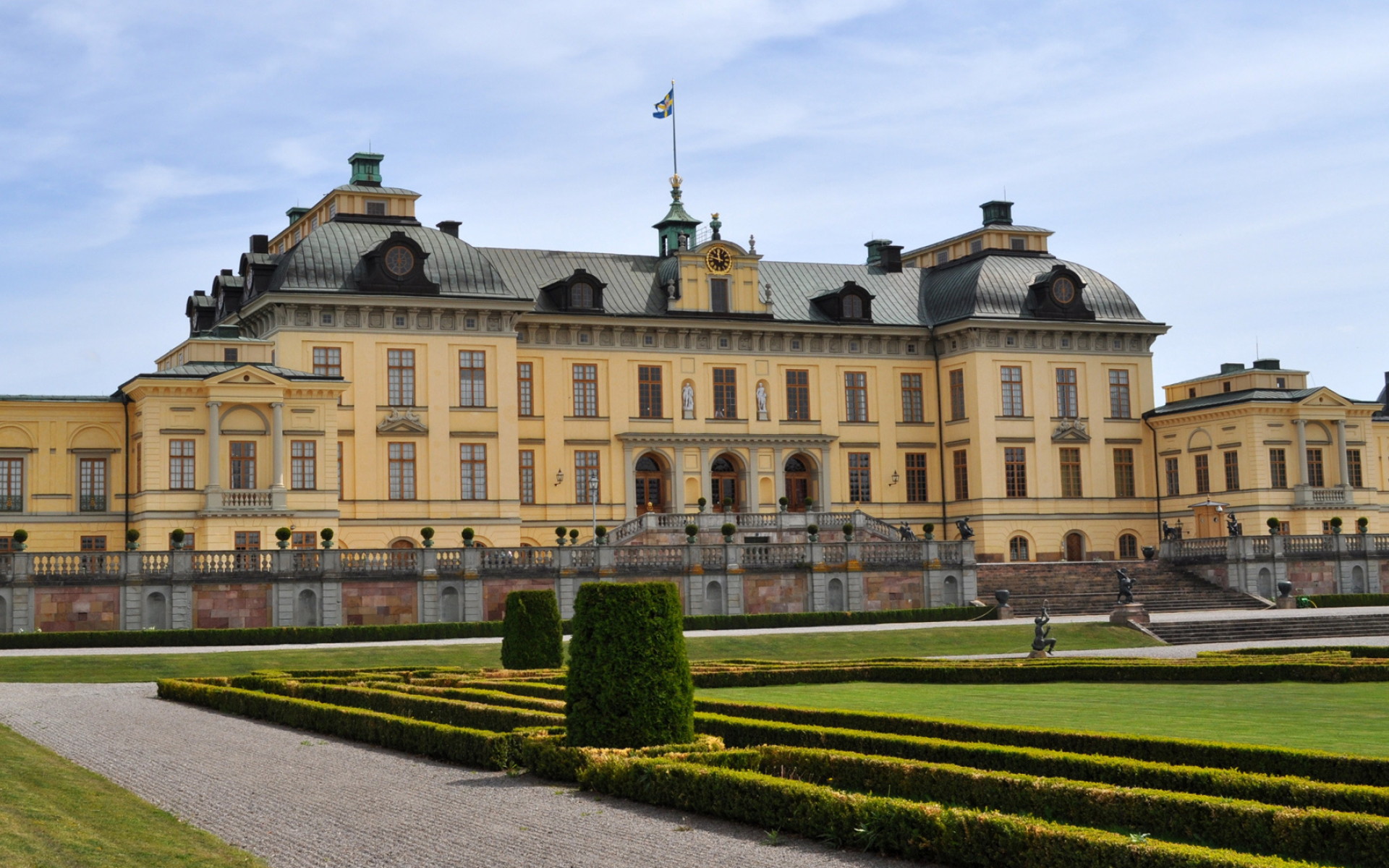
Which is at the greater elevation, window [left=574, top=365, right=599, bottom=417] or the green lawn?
window [left=574, top=365, right=599, bottom=417]

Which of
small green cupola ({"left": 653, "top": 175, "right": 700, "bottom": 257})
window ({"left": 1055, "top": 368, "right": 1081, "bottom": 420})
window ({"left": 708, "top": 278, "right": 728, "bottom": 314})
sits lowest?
window ({"left": 1055, "top": 368, "right": 1081, "bottom": 420})

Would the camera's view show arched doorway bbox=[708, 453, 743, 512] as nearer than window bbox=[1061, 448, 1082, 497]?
Yes

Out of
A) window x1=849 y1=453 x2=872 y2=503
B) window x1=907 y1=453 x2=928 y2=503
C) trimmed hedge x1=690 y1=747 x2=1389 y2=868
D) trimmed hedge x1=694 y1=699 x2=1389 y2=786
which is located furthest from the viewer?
window x1=907 y1=453 x2=928 y2=503

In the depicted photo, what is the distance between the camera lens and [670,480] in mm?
61000

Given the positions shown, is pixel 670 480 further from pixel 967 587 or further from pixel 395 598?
pixel 395 598

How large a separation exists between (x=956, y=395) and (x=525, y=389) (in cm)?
1808

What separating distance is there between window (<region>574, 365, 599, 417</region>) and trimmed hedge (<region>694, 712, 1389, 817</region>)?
1659 inches

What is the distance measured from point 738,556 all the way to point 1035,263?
25.3m

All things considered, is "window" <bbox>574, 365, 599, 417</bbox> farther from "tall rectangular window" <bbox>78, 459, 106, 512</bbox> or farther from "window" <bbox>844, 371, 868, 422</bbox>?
"tall rectangular window" <bbox>78, 459, 106, 512</bbox>

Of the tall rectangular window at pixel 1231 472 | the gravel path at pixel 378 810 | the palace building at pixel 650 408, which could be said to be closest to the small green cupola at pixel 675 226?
the palace building at pixel 650 408

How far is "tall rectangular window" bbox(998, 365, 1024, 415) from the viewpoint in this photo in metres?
63.9

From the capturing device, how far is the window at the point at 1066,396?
213ft

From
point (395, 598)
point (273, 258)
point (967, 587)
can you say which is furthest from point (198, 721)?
point (273, 258)

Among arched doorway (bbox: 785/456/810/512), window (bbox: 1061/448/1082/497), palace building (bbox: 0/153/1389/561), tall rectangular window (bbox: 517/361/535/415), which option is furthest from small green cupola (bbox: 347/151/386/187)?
window (bbox: 1061/448/1082/497)
